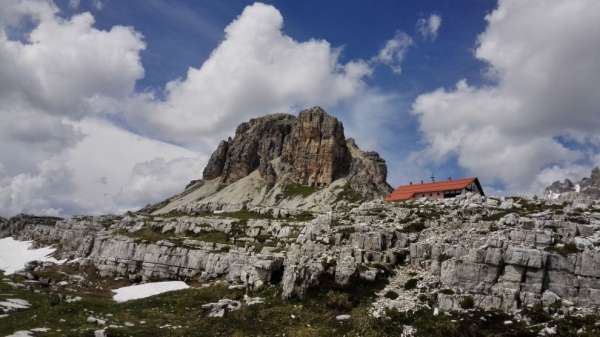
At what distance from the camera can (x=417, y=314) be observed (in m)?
31.1

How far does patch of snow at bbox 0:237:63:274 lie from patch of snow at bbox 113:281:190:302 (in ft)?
106

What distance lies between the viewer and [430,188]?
85688 mm

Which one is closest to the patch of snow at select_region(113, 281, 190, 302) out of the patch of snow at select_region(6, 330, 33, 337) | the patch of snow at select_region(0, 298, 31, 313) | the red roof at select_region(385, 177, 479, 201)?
the patch of snow at select_region(0, 298, 31, 313)

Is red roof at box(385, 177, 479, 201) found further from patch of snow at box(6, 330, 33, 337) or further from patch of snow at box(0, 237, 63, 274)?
patch of snow at box(0, 237, 63, 274)

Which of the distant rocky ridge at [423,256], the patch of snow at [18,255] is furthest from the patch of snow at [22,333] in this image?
the patch of snow at [18,255]

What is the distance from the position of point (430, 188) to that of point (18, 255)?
95.8m

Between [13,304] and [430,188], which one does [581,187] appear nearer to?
[430,188]

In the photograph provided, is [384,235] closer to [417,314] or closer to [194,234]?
[417,314]

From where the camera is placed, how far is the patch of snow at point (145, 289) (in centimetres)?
4831

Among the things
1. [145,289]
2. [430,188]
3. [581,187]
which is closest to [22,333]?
[145,289]

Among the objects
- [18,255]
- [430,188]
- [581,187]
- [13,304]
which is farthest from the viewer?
[581,187]

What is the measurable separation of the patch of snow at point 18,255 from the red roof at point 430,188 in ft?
229

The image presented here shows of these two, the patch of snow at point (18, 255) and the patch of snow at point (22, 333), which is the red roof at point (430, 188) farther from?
the patch of snow at point (18, 255)

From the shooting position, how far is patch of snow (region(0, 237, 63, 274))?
7704 cm
